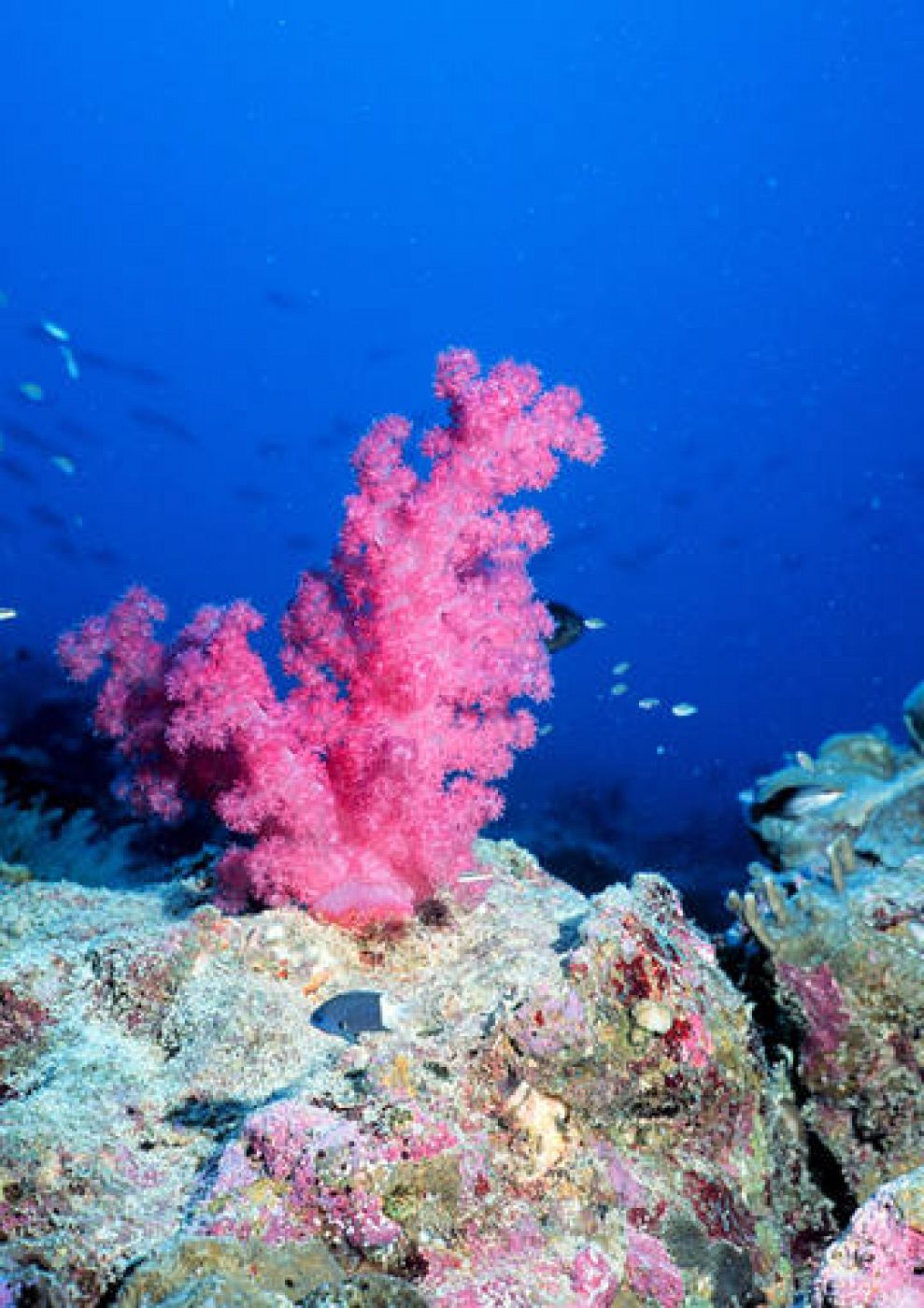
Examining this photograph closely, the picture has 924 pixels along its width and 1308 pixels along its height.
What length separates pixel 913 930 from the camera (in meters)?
3.39

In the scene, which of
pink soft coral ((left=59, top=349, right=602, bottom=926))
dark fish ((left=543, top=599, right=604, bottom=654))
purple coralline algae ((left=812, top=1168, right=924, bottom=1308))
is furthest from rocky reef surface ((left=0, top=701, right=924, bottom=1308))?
dark fish ((left=543, top=599, right=604, bottom=654))

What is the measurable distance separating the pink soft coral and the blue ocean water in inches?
4107

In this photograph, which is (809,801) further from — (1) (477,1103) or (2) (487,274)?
(2) (487,274)

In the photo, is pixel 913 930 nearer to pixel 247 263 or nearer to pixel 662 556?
pixel 662 556

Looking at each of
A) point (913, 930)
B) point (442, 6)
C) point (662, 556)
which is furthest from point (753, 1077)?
point (442, 6)

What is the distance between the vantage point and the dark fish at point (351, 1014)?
2660 millimetres

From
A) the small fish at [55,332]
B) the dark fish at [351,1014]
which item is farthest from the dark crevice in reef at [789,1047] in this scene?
the small fish at [55,332]

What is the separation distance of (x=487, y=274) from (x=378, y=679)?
444 ft

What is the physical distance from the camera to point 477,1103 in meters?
2.49

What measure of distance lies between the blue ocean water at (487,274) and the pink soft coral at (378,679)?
342 feet

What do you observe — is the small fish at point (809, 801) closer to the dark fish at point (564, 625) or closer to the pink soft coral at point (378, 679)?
the dark fish at point (564, 625)

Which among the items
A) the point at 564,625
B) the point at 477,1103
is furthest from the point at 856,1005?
the point at 564,625

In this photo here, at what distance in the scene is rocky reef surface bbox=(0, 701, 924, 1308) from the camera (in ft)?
6.73

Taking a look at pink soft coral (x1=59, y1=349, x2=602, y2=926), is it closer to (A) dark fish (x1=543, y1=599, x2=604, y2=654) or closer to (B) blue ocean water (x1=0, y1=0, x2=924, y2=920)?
(A) dark fish (x1=543, y1=599, x2=604, y2=654)
